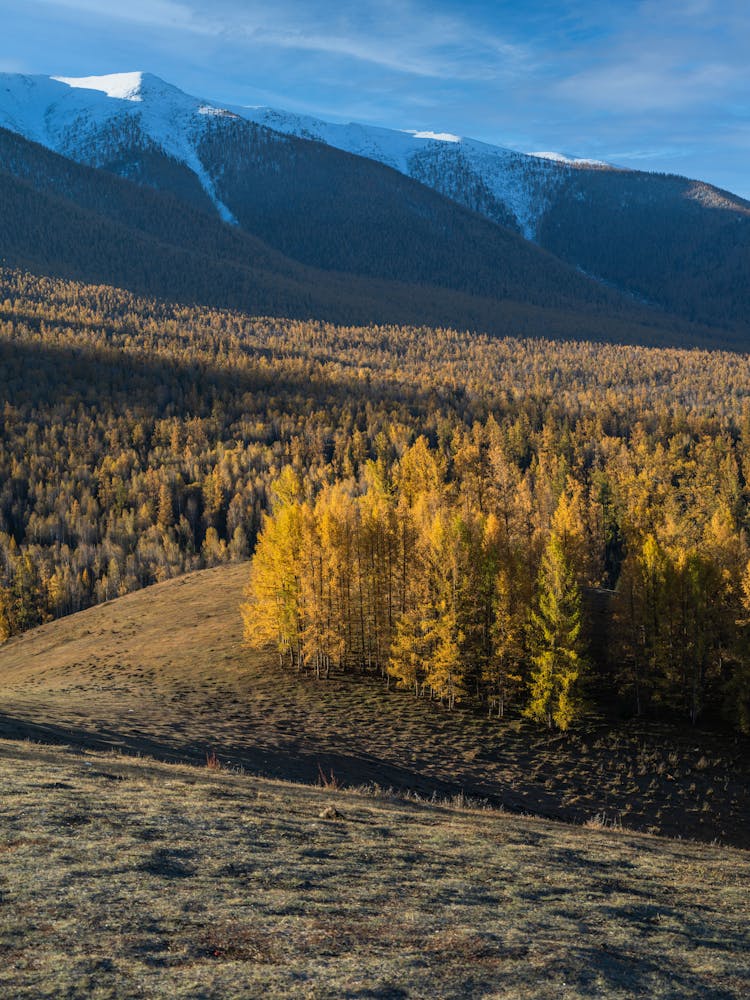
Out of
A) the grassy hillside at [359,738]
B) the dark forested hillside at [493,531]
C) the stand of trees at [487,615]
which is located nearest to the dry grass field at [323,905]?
the grassy hillside at [359,738]

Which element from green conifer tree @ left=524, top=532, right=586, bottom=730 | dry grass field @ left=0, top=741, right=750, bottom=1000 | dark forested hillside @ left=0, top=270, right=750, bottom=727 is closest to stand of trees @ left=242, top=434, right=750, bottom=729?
green conifer tree @ left=524, top=532, right=586, bottom=730

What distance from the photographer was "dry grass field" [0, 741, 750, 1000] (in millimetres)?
8578

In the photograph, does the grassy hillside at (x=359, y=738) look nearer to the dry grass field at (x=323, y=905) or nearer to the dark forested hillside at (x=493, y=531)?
the dark forested hillside at (x=493, y=531)

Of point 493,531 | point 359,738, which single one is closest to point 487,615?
point 493,531

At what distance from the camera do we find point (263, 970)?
8539 millimetres

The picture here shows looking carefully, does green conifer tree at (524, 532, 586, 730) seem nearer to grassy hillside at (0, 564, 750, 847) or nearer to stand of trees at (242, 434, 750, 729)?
stand of trees at (242, 434, 750, 729)

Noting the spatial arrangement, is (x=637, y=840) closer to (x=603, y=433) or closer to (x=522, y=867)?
(x=522, y=867)

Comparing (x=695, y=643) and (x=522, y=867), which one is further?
(x=695, y=643)

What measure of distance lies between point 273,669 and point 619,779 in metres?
26.6

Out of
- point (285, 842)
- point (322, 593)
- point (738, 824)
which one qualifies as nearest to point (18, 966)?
point (285, 842)

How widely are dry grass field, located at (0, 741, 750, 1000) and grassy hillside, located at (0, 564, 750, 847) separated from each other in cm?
1237

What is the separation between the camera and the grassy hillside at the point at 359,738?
3191 centimetres

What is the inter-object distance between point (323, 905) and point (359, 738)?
2911 centimetres

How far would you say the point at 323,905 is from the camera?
11.0m
